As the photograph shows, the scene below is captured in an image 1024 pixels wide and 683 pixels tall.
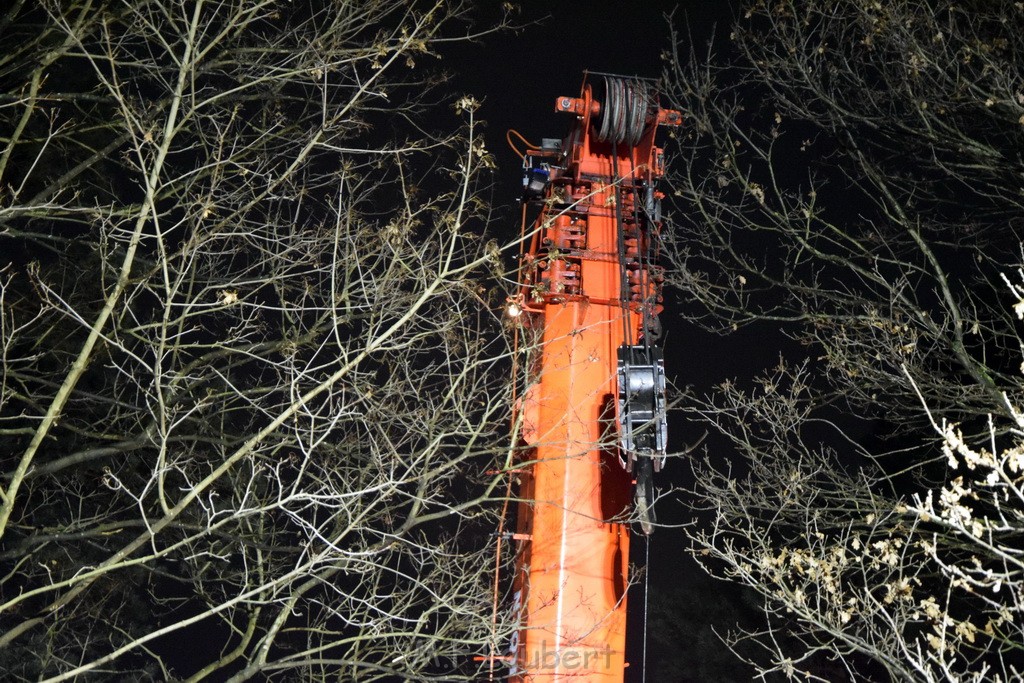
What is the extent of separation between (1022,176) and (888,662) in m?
5.42

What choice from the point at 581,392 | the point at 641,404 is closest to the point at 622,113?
the point at 581,392

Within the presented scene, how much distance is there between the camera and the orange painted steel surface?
22.8 feet

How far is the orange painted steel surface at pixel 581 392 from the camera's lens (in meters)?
6.95

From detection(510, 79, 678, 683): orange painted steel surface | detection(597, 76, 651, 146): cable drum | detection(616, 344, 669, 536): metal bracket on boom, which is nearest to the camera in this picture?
detection(616, 344, 669, 536): metal bracket on boom

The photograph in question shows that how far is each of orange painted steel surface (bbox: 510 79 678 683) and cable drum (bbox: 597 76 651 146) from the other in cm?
1

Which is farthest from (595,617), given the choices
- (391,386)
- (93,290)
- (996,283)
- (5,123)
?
(996,283)

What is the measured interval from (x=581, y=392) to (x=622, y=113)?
258cm

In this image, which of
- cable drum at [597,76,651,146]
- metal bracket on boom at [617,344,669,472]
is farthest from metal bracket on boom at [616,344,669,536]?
cable drum at [597,76,651,146]

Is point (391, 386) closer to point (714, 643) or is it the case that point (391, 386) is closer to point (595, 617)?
point (595, 617)

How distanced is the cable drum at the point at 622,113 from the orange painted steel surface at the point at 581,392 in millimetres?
13

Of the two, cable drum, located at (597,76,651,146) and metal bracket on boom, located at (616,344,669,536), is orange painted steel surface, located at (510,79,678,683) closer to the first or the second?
Answer: cable drum, located at (597,76,651,146)

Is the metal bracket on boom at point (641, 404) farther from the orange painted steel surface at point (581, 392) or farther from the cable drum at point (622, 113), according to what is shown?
the cable drum at point (622, 113)

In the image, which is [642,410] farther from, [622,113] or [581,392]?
[622,113]

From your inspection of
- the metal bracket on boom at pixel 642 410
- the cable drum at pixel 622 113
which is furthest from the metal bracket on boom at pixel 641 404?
the cable drum at pixel 622 113
